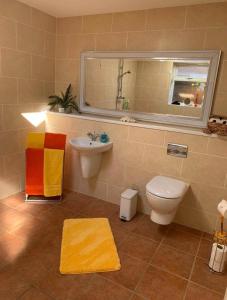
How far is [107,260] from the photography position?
1873 millimetres

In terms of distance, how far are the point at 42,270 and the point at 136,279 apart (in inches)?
27.7

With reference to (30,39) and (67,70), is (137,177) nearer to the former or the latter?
(67,70)

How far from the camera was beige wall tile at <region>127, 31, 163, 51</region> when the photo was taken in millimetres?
2436

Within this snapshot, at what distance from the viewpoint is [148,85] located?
2568 mm

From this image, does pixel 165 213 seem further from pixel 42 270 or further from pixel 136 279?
pixel 42 270

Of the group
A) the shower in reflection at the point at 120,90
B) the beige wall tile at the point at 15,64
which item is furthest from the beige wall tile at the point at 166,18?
the beige wall tile at the point at 15,64

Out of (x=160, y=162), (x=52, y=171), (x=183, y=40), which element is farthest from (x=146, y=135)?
(x=52, y=171)

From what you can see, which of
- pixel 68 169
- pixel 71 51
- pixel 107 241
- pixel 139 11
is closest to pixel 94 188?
pixel 68 169

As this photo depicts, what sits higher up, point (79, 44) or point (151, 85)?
point (79, 44)

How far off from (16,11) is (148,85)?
1.61m

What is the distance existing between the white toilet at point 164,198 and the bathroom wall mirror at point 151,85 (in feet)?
2.34

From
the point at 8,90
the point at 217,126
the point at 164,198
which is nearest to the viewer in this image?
the point at 164,198

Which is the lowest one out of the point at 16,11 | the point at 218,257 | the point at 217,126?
the point at 218,257

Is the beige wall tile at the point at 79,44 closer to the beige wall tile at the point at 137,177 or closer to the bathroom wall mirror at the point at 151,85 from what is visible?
the bathroom wall mirror at the point at 151,85
